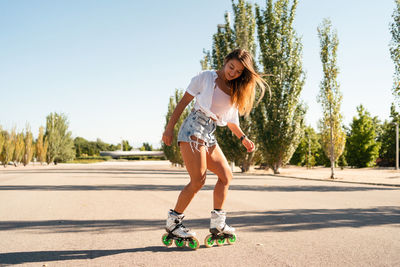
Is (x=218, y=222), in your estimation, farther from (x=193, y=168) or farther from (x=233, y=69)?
(x=233, y=69)

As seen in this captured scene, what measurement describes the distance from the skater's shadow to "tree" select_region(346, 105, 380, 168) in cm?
3836

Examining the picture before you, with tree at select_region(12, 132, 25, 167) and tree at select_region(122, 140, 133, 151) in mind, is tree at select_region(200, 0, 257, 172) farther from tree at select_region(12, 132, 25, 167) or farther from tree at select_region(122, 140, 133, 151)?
tree at select_region(122, 140, 133, 151)

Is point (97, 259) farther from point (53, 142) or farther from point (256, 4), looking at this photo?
Result: point (53, 142)

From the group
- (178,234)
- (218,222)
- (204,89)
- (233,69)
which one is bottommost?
(178,234)

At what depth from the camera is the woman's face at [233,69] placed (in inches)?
145

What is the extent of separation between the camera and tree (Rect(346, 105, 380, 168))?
38.0 meters

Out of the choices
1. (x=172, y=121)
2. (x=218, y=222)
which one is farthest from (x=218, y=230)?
(x=172, y=121)

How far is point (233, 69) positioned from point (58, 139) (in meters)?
48.2

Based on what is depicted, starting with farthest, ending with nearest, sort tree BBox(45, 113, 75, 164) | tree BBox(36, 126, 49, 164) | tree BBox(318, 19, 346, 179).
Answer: tree BBox(45, 113, 75, 164) < tree BBox(36, 126, 49, 164) < tree BBox(318, 19, 346, 179)

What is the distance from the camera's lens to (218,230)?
11.9 ft

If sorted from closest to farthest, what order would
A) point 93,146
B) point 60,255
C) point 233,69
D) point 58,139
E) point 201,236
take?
point 60,255, point 233,69, point 201,236, point 58,139, point 93,146

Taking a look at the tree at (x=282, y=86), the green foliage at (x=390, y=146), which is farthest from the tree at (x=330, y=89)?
the green foliage at (x=390, y=146)

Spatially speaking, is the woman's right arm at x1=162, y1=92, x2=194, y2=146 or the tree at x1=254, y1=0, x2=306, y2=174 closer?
the woman's right arm at x1=162, y1=92, x2=194, y2=146

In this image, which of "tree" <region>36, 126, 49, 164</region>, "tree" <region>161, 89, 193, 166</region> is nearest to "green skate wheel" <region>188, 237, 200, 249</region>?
"tree" <region>161, 89, 193, 166</region>
